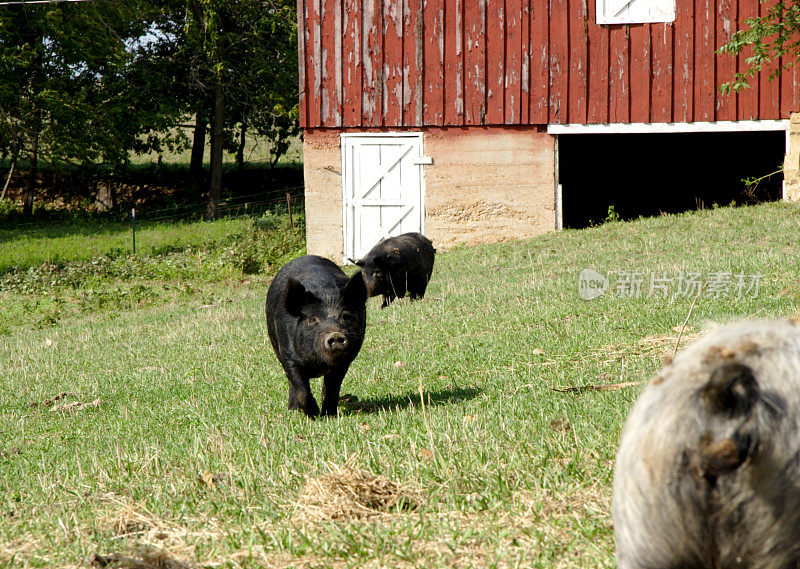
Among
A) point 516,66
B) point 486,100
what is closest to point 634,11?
point 516,66

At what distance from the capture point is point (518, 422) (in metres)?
4.95

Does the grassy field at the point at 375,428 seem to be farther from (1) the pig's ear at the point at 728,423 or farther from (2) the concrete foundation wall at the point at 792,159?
(2) the concrete foundation wall at the point at 792,159

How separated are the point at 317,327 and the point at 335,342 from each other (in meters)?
0.38

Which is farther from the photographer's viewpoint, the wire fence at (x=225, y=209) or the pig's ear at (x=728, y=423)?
the wire fence at (x=225, y=209)

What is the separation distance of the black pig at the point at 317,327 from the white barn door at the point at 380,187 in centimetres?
1357

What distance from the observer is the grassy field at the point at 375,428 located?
3.45 m

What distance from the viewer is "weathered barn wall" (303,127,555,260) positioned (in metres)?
19.1

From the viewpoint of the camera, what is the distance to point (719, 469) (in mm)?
2146

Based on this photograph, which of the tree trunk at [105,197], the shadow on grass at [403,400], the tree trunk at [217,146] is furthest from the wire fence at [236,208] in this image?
the shadow on grass at [403,400]

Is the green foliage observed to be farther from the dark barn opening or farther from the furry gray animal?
the furry gray animal

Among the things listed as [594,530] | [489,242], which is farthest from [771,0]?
[594,530]

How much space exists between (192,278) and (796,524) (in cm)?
1851

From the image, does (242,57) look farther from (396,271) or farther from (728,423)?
(728,423)

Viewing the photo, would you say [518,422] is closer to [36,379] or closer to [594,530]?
[594,530]
